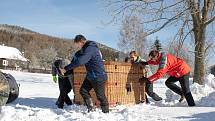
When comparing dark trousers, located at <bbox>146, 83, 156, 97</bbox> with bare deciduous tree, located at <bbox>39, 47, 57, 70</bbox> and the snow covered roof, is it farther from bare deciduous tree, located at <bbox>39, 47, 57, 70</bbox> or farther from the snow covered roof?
bare deciduous tree, located at <bbox>39, 47, 57, 70</bbox>

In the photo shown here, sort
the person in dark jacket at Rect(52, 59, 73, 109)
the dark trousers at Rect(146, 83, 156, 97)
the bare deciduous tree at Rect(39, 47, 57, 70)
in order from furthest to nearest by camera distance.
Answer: the bare deciduous tree at Rect(39, 47, 57, 70) < the dark trousers at Rect(146, 83, 156, 97) < the person in dark jacket at Rect(52, 59, 73, 109)

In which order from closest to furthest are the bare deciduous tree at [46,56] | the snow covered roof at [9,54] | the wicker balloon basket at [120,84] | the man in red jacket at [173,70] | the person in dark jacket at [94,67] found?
the person in dark jacket at [94,67] < the man in red jacket at [173,70] < the wicker balloon basket at [120,84] < the snow covered roof at [9,54] < the bare deciduous tree at [46,56]

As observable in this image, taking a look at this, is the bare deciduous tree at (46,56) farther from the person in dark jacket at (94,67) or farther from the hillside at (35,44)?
the person in dark jacket at (94,67)

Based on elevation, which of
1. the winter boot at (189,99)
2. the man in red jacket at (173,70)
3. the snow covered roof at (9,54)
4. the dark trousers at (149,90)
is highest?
the snow covered roof at (9,54)

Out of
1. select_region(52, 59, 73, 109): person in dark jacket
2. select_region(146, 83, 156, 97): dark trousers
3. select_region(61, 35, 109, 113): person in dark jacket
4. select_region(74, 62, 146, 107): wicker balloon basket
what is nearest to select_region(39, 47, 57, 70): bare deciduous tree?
select_region(52, 59, 73, 109): person in dark jacket

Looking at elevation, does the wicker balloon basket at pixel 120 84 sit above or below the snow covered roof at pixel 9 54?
below

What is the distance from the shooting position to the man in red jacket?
11648 mm

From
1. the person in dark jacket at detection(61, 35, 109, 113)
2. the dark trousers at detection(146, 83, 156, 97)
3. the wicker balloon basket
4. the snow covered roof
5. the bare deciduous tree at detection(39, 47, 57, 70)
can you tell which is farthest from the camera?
the bare deciduous tree at detection(39, 47, 57, 70)

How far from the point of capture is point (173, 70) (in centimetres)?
1198

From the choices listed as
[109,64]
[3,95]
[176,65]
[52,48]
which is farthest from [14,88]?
[52,48]

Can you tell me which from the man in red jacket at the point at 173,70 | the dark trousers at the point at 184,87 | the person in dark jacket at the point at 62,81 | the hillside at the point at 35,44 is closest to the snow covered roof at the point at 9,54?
the hillside at the point at 35,44

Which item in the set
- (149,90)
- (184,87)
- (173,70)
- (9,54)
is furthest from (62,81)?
(9,54)

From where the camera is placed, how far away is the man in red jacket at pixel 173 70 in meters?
11.6

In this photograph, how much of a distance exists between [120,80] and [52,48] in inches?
5351
